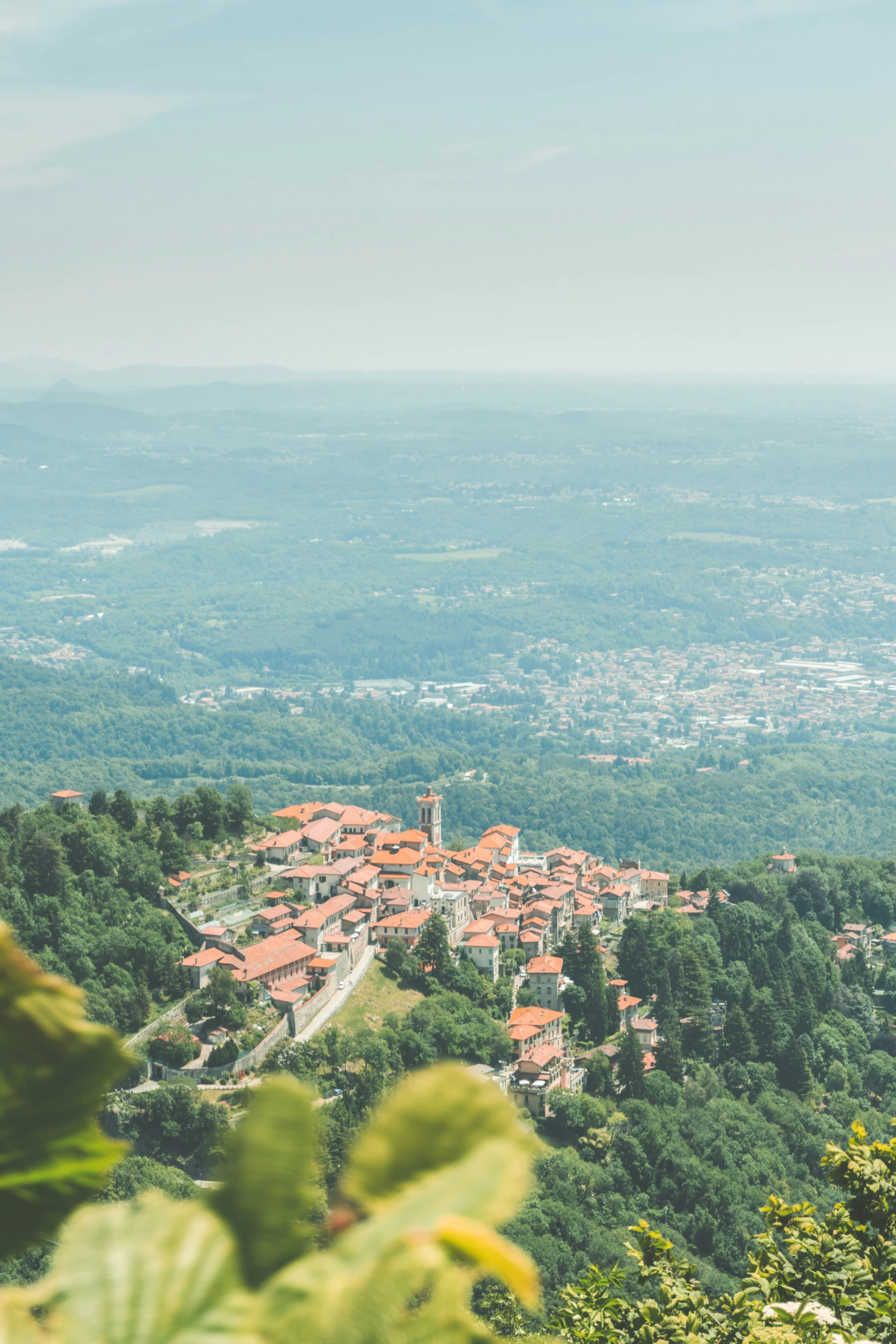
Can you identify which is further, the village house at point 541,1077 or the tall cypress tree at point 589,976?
the tall cypress tree at point 589,976

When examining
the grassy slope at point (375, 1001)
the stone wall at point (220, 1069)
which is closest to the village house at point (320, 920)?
the grassy slope at point (375, 1001)

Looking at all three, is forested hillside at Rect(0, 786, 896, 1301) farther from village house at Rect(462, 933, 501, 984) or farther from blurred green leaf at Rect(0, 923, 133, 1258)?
blurred green leaf at Rect(0, 923, 133, 1258)

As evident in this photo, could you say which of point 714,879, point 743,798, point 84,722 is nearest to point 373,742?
point 84,722

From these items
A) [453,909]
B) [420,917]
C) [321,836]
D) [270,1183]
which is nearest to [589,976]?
[453,909]

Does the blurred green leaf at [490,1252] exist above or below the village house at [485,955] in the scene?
above

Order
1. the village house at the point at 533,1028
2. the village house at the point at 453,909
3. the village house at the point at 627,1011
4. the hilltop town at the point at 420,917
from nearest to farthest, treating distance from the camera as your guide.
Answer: the hilltop town at the point at 420,917 → the village house at the point at 533,1028 → the village house at the point at 627,1011 → the village house at the point at 453,909

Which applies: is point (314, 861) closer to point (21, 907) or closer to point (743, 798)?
point (21, 907)

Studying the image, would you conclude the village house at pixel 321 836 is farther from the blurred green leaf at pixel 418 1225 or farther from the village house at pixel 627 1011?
the blurred green leaf at pixel 418 1225
